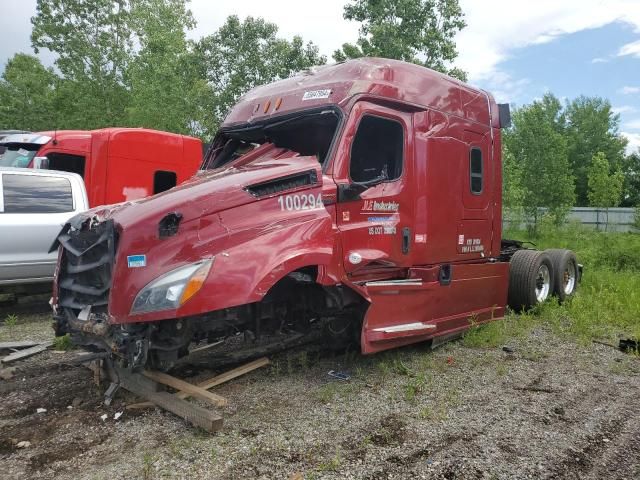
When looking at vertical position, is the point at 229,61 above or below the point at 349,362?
above

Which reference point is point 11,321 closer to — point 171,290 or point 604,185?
point 171,290

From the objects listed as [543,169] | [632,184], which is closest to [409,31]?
[543,169]

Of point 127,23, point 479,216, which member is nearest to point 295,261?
point 479,216

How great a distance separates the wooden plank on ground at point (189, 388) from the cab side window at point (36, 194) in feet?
14.8

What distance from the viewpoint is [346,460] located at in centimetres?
363

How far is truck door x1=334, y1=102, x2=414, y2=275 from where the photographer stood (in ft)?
16.4

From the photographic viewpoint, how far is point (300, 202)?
14.9 ft

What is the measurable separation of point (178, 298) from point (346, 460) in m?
1.59

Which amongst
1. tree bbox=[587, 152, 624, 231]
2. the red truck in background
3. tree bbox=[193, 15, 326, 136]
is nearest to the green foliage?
tree bbox=[193, 15, 326, 136]

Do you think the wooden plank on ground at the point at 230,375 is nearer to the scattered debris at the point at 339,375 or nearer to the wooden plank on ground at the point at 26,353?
the scattered debris at the point at 339,375

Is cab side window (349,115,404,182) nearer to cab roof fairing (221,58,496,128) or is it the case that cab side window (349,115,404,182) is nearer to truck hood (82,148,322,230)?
cab roof fairing (221,58,496,128)

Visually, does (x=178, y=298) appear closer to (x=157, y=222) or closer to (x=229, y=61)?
(x=157, y=222)

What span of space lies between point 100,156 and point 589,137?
5468 cm

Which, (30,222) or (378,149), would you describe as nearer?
(378,149)
